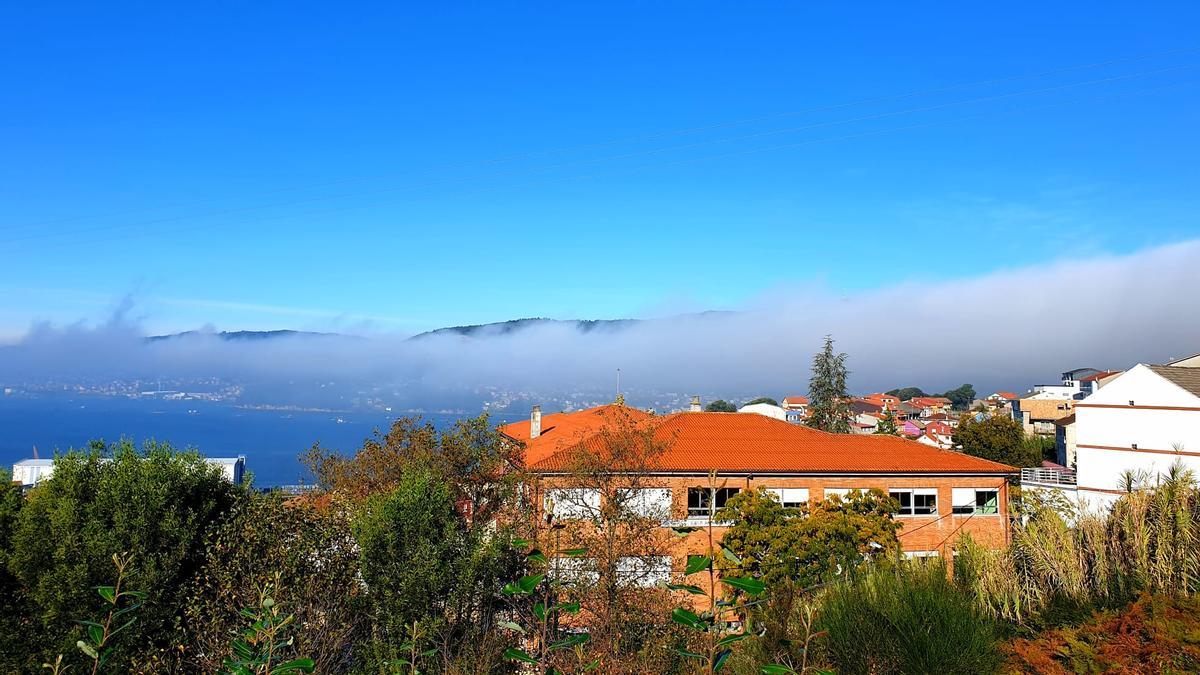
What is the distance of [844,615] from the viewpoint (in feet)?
20.7

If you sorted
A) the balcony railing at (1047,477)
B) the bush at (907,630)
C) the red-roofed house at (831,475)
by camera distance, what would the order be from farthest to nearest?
the balcony railing at (1047,477)
the red-roofed house at (831,475)
the bush at (907,630)

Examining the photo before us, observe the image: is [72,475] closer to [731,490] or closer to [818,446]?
[731,490]

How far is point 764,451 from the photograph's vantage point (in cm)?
2780

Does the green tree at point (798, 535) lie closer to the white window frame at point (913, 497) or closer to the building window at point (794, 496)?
the building window at point (794, 496)

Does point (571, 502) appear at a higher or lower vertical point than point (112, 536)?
lower

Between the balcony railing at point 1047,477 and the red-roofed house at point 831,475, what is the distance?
35.1ft

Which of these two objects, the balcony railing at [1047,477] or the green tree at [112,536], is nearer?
the green tree at [112,536]

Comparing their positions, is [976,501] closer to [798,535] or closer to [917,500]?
[917,500]

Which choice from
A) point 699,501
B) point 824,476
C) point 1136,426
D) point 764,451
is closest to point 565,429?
point 764,451

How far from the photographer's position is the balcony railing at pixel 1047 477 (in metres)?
36.0

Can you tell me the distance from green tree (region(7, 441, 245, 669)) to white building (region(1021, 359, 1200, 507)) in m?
30.5

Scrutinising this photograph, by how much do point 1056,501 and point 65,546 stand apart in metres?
13.1

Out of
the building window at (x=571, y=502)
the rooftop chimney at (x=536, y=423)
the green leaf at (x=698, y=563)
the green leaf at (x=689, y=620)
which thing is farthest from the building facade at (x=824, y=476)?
the green leaf at (x=689, y=620)

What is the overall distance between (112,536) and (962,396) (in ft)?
656
